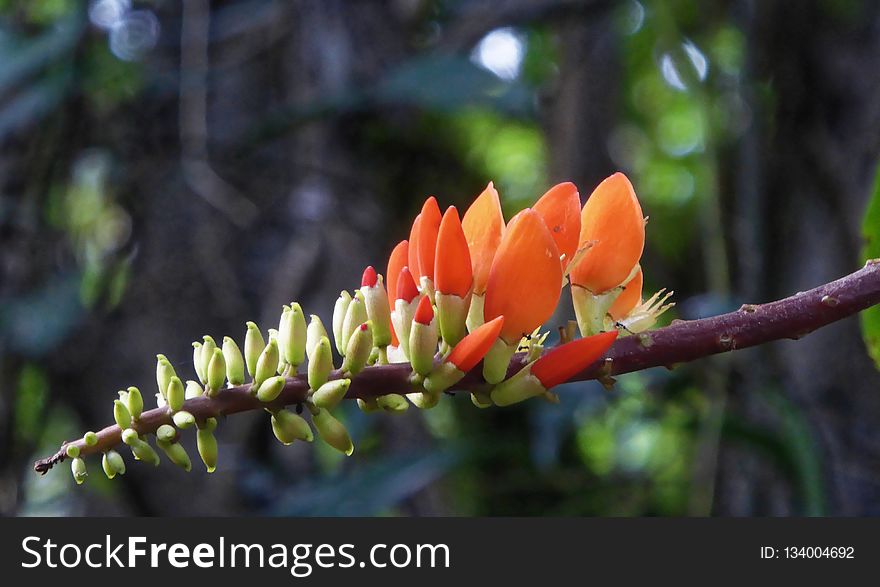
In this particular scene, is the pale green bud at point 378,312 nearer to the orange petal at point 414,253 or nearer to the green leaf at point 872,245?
the orange petal at point 414,253

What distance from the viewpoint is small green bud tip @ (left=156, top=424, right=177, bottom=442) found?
351 millimetres

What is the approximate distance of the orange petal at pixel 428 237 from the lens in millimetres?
396

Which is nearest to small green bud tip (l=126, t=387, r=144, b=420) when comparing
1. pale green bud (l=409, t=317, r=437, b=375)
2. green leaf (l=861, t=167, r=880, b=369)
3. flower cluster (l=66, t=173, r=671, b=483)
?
flower cluster (l=66, t=173, r=671, b=483)

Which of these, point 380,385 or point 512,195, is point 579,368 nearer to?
point 380,385

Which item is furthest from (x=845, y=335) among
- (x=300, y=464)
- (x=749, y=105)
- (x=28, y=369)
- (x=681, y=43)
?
(x=28, y=369)

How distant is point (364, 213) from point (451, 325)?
1.29 metres

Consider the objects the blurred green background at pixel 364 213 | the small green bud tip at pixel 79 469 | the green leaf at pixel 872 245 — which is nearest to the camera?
the small green bud tip at pixel 79 469

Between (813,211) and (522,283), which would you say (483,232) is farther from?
(813,211)

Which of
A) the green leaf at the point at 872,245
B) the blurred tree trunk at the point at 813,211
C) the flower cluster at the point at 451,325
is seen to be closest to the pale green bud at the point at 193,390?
the flower cluster at the point at 451,325

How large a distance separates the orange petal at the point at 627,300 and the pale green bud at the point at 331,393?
14 cm

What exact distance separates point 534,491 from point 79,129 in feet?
3.58

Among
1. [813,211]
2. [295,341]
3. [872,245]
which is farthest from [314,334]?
[813,211]

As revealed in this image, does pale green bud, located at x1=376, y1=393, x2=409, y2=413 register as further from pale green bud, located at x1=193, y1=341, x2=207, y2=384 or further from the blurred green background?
the blurred green background

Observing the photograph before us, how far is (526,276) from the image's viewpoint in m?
0.37
